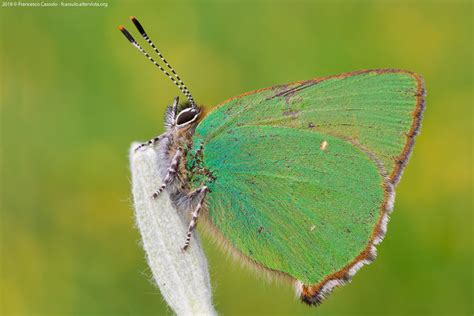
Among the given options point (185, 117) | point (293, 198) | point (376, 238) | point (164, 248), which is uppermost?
point (185, 117)

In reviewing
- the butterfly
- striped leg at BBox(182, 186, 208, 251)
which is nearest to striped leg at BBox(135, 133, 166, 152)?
the butterfly

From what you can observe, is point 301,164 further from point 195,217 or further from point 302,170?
point 195,217

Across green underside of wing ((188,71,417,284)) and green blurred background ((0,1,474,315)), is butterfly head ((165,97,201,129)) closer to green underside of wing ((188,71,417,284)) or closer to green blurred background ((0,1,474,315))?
green underside of wing ((188,71,417,284))

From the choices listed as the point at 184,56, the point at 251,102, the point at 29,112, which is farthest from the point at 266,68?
the point at 251,102

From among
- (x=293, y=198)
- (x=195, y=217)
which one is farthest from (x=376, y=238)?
(x=195, y=217)

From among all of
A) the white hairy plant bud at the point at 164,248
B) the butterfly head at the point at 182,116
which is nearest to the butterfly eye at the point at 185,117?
the butterfly head at the point at 182,116

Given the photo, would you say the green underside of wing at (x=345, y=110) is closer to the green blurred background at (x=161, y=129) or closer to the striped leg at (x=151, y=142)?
the striped leg at (x=151, y=142)
